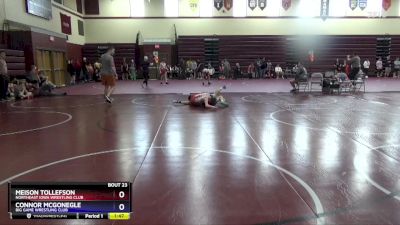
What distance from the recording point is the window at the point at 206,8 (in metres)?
26.3

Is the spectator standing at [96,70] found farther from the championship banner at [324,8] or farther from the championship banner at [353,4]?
the championship banner at [353,4]

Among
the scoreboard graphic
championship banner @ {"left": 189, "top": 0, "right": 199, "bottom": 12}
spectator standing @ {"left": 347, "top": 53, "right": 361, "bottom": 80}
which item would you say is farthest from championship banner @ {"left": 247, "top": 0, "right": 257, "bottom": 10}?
the scoreboard graphic

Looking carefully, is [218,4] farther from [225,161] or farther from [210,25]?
[225,161]

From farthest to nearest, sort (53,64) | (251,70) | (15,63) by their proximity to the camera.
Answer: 1. (251,70)
2. (53,64)
3. (15,63)

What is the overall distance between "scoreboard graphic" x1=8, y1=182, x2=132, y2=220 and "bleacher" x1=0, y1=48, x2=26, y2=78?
1457cm

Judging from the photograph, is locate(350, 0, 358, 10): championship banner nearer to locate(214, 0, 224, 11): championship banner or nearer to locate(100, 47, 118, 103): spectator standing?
locate(214, 0, 224, 11): championship banner

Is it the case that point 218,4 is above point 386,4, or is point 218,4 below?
above

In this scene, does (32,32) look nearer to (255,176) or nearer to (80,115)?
(80,115)

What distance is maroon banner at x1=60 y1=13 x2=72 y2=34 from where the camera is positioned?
21.9 m

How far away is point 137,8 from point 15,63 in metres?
13.0

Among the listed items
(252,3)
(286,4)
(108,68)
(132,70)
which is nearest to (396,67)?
(286,4)

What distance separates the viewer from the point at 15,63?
594 inches

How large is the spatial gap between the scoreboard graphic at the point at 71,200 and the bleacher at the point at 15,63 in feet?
47.8

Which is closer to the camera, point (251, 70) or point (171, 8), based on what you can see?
point (251, 70)
